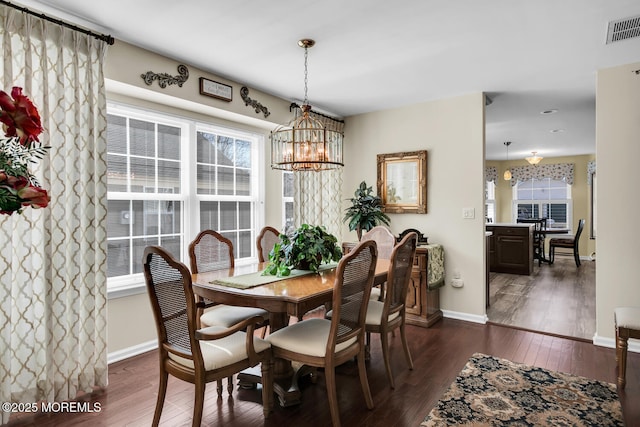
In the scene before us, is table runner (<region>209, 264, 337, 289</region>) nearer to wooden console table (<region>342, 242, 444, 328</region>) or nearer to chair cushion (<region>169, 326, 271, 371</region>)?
chair cushion (<region>169, 326, 271, 371</region>)

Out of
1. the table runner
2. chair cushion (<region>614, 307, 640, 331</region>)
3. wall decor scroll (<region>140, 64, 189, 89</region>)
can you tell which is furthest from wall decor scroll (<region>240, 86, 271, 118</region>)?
chair cushion (<region>614, 307, 640, 331</region>)

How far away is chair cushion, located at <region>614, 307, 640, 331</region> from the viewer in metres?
2.68

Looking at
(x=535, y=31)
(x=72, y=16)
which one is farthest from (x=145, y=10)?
(x=535, y=31)

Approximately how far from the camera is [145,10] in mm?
2479

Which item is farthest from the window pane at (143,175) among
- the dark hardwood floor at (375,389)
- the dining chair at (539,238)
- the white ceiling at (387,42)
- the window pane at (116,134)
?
the dining chair at (539,238)

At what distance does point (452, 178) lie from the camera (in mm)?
4438

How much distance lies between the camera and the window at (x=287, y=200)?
4863mm

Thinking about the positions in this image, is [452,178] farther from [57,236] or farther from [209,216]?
[57,236]

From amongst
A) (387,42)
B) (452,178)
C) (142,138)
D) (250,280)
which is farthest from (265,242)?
(452,178)

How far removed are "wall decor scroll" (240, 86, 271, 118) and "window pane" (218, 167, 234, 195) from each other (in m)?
0.74

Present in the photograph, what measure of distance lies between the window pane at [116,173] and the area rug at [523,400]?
2.98 meters

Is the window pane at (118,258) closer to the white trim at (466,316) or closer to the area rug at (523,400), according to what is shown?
the area rug at (523,400)

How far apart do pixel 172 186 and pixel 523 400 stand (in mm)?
3384

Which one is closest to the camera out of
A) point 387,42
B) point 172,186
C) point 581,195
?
point 387,42
